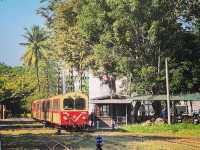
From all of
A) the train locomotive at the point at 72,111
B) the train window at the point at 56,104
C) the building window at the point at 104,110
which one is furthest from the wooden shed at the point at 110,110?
the train locomotive at the point at 72,111

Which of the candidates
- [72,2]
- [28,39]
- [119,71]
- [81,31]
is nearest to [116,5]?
[81,31]

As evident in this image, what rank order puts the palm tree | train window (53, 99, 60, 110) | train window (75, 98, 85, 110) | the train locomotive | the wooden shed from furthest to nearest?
the palm tree → the wooden shed → train window (53, 99, 60, 110) → train window (75, 98, 85, 110) → the train locomotive

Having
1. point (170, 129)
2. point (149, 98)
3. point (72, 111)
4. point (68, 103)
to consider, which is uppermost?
point (149, 98)

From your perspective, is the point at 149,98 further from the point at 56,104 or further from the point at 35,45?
the point at 35,45

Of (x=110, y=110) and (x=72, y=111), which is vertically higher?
(x=110, y=110)

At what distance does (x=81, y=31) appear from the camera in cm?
4569

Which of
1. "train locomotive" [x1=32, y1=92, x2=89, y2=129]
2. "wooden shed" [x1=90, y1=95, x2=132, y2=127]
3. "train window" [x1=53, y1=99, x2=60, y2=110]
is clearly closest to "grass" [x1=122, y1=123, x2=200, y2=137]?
"train locomotive" [x1=32, y1=92, x2=89, y2=129]

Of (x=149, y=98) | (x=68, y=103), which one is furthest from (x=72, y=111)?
(x=149, y=98)

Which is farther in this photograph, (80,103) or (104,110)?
(104,110)

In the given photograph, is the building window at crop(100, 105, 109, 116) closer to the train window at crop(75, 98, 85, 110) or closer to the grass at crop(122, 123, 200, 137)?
the grass at crop(122, 123, 200, 137)

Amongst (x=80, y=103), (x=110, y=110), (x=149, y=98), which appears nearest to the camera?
(x=80, y=103)

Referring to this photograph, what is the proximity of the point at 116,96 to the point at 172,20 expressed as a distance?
14701mm

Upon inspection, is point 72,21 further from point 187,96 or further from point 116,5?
point 187,96

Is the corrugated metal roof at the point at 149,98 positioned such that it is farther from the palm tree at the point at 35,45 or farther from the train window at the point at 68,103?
the palm tree at the point at 35,45
